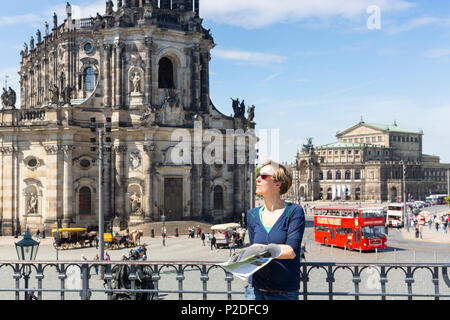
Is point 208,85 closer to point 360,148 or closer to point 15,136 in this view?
point 15,136

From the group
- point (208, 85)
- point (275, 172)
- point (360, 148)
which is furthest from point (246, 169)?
point (360, 148)

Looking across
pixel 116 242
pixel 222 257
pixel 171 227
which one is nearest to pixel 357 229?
pixel 222 257

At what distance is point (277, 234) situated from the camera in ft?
22.0

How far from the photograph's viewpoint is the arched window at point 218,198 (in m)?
54.1

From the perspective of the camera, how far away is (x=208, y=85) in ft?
181

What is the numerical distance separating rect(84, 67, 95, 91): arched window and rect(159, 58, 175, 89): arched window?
30.0 feet

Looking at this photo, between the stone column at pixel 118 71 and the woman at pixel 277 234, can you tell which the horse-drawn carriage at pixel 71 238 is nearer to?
the stone column at pixel 118 71

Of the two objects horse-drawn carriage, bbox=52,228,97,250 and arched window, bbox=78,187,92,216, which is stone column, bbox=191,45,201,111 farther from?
horse-drawn carriage, bbox=52,228,97,250

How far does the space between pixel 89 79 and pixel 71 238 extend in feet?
75.2

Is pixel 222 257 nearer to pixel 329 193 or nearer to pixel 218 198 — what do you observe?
pixel 218 198

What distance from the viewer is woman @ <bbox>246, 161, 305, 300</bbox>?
6.67 m
